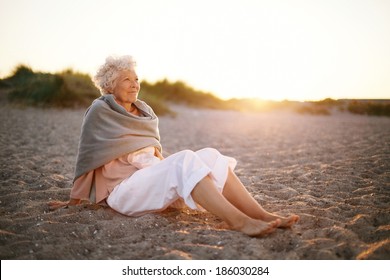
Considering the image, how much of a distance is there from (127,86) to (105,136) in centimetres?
48

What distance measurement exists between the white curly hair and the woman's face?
35mm

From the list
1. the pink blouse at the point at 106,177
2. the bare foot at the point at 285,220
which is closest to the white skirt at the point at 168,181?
the pink blouse at the point at 106,177

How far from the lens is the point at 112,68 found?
2.89 metres

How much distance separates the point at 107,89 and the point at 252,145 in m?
4.43

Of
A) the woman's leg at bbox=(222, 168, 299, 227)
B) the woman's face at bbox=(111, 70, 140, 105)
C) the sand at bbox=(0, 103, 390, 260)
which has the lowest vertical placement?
the sand at bbox=(0, 103, 390, 260)

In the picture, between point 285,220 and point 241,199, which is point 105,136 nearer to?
point 241,199

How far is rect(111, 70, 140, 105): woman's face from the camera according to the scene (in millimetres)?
2893

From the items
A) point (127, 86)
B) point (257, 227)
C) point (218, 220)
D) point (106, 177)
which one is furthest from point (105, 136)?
point (257, 227)

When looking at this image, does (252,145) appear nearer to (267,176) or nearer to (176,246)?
(267,176)

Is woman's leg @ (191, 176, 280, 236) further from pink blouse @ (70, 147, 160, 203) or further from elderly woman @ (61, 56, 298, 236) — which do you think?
pink blouse @ (70, 147, 160, 203)

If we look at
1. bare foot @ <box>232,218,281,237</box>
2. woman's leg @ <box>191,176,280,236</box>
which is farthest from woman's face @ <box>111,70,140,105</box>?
bare foot @ <box>232,218,281,237</box>

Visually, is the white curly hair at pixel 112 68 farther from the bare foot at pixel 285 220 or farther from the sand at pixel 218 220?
the bare foot at pixel 285 220

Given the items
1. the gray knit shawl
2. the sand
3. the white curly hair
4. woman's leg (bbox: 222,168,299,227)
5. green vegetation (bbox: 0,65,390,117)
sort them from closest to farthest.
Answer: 1. the sand
2. woman's leg (bbox: 222,168,299,227)
3. the gray knit shawl
4. the white curly hair
5. green vegetation (bbox: 0,65,390,117)

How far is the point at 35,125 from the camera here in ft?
25.1
